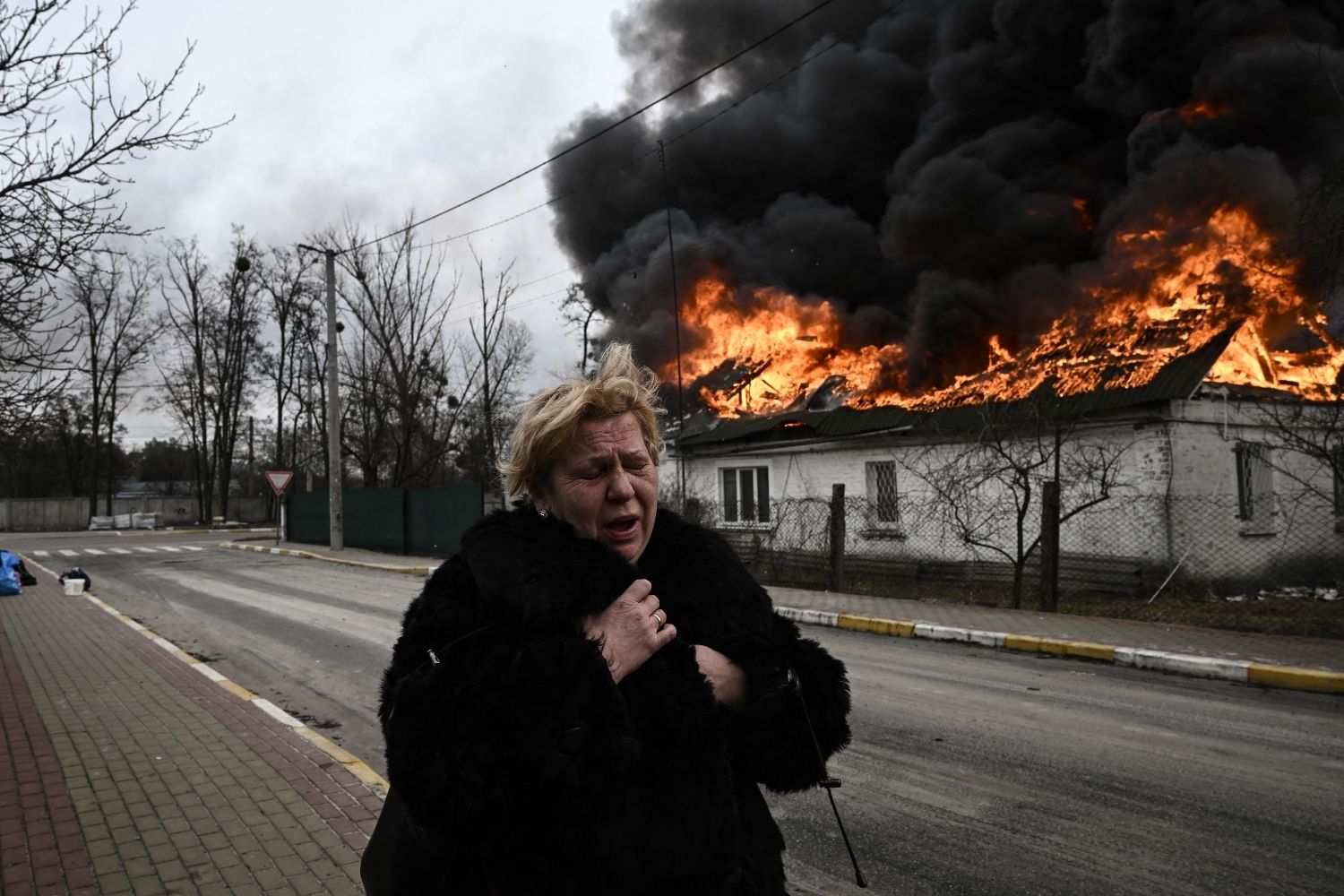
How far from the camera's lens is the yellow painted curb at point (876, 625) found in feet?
31.8

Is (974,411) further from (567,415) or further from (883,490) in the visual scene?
(567,415)

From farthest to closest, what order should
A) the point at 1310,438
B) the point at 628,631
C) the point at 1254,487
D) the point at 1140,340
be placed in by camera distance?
the point at 1140,340 < the point at 1254,487 < the point at 1310,438 < the point at 628,631

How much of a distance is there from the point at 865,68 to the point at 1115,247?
911cm

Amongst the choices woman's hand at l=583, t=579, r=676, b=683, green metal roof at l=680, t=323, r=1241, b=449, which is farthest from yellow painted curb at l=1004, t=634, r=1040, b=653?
woman's hand at l=583, t=579, r=676, b=683

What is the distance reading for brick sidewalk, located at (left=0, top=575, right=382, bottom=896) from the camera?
350 centimetres

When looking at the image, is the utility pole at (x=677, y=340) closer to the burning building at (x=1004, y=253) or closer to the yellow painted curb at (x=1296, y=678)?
the burning building at (x=1004, y=253)

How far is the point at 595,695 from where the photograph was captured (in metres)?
1.45

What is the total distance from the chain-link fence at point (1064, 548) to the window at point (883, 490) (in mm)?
42

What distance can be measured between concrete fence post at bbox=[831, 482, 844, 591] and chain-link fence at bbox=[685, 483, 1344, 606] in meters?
0.02

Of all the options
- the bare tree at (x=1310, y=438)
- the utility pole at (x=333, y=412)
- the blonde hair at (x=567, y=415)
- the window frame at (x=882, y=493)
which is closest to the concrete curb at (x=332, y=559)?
the utility pole at (x=333, y=412)

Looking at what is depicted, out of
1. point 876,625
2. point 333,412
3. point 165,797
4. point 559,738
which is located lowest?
point 876,625

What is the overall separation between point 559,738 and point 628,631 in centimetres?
23

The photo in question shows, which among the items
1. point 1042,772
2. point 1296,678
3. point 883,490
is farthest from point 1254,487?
point 1042,772

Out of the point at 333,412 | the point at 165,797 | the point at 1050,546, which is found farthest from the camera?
the point at 333,412
